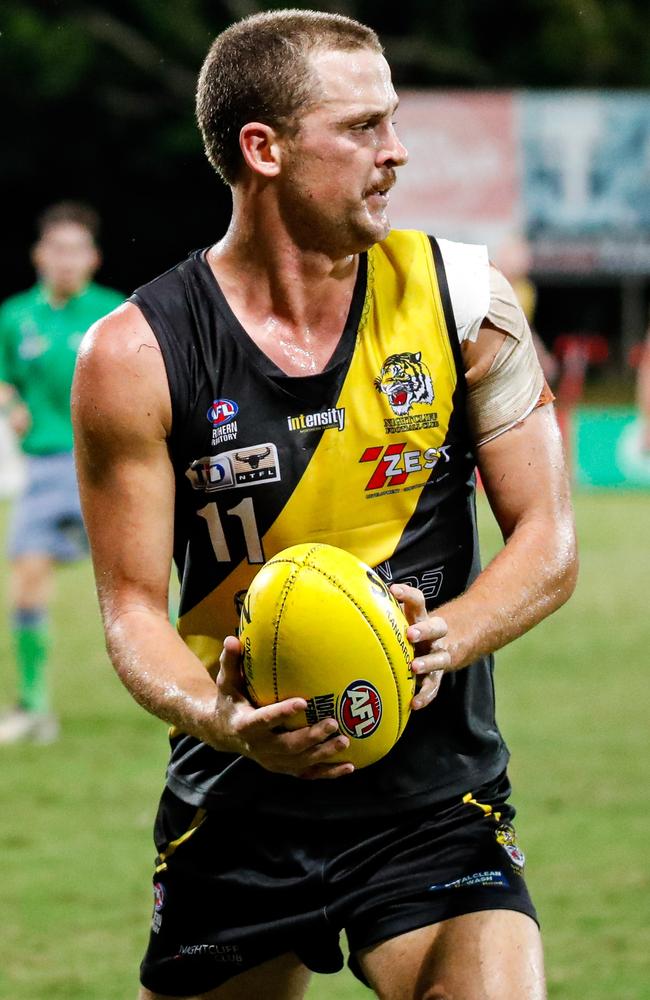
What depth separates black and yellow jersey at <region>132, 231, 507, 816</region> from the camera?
11.0 feet

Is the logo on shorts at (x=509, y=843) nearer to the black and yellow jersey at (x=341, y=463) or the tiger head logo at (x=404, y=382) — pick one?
the black and yellow jersey at (x=341, y=463)

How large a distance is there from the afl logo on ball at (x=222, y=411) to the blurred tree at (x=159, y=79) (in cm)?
3401

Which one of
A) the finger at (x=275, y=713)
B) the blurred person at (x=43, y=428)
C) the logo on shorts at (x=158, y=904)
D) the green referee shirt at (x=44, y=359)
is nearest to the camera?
the finger at (x=275, y=713)

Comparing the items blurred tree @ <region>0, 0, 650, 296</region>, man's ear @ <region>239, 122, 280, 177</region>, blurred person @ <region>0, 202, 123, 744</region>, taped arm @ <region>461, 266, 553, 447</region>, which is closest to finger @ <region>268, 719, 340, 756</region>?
taped arm @ <region>461, 266, 553, 447</region>

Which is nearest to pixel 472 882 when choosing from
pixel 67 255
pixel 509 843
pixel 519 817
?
pixel 509 843

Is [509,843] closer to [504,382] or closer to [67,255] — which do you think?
[504,382]

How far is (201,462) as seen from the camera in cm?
335

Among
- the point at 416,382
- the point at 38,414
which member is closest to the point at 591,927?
the point at 416,382

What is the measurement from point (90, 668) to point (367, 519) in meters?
7.18

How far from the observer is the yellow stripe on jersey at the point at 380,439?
335 centimetres

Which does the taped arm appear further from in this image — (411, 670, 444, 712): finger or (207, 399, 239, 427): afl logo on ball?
(411, 670, 444, 712): finger

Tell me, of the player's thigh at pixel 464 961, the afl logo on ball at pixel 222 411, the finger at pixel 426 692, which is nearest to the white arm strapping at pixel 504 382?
the afl logo on ball at pixel 222 411

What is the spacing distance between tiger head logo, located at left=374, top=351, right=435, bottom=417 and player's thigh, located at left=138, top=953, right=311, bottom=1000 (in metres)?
1.15

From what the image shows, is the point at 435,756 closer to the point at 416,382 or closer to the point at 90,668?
the point at 416,382
